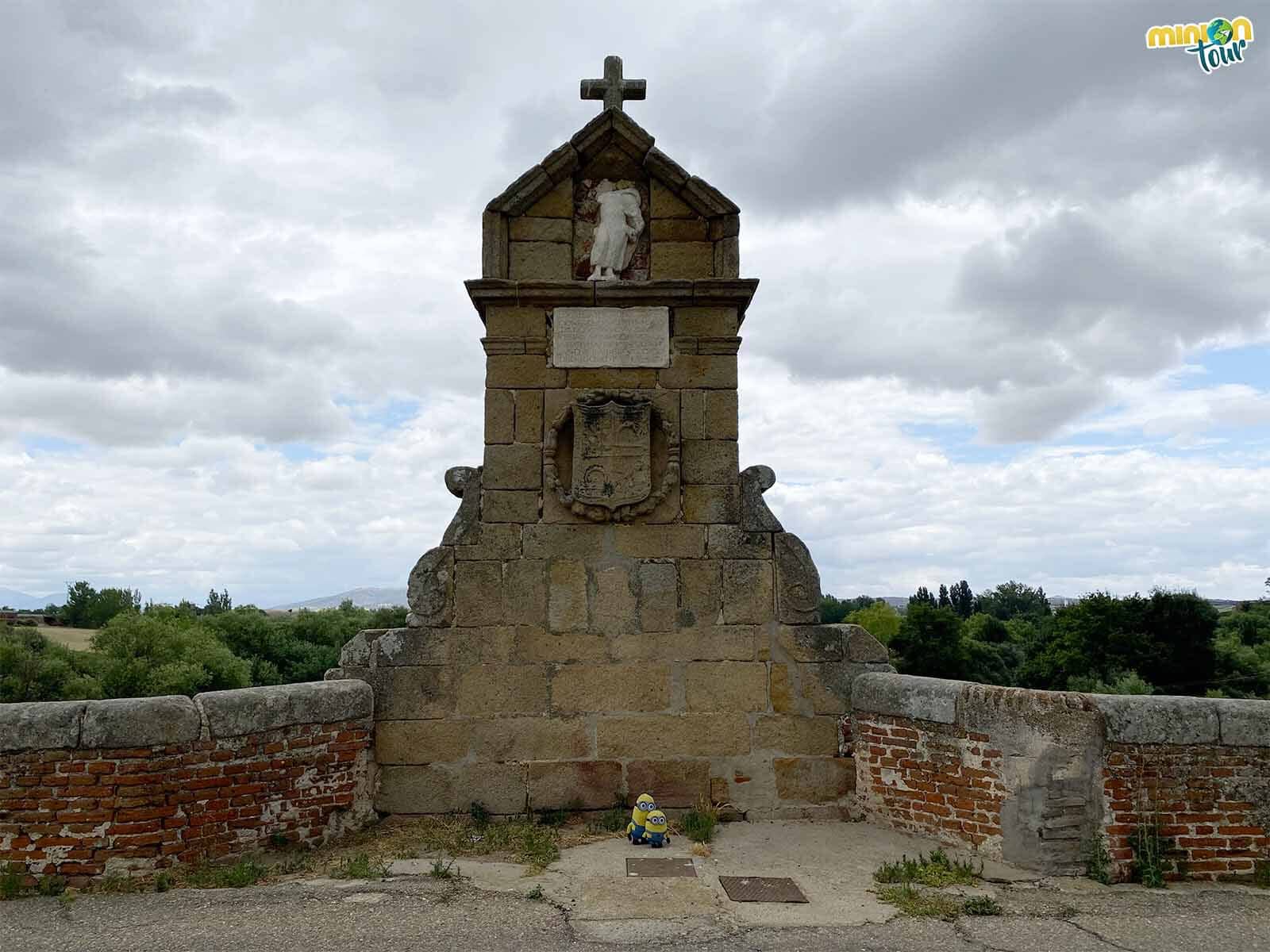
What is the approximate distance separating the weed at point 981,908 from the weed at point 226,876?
370 centimetres

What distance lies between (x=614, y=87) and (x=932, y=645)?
30.4m

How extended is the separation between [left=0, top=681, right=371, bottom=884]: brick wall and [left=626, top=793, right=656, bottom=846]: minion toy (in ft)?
6.33

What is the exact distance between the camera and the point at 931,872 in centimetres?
490

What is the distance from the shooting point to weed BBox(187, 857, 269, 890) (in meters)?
4.67

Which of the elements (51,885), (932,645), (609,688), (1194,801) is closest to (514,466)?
(609,688)

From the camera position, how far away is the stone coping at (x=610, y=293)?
20.5 ft

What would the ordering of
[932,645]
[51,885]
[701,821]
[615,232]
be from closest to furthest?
1. [51,885]
2. [701,821]
3. [615,232]
4. [932,645]

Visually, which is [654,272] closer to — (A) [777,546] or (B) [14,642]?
(A) [777,546]

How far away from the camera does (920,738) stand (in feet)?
18.0

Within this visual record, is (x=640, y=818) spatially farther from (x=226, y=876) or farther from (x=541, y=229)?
(x=541, y=229)

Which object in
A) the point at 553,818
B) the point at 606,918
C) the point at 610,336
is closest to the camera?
the point at 606,918

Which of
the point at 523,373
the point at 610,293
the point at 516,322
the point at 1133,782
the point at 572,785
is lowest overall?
the point at 572,785

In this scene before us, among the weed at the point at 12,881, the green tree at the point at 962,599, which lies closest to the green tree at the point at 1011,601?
the green tree at the point at 962,599

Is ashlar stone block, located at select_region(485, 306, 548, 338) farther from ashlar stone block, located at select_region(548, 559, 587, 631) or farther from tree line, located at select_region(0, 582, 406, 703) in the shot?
tree line, located at select_region(0, 582, 406, 703)
